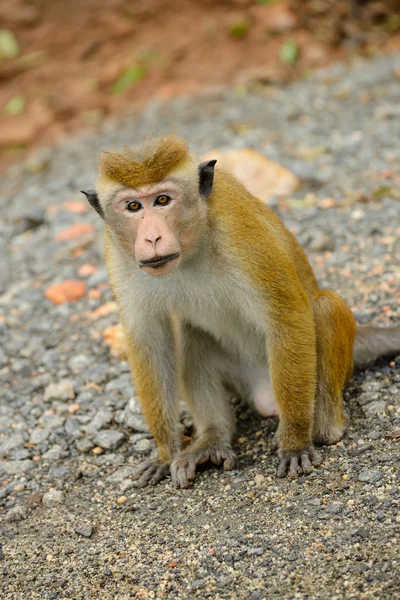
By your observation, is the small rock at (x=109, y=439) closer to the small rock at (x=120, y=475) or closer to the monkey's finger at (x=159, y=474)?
the small rock at (x=120, y=475)

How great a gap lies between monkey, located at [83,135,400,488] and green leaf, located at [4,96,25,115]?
760cm

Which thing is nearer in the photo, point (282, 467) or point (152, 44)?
point (282, 467)

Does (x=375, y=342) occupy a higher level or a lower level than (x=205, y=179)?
lower

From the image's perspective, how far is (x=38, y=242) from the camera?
8656 millimetres

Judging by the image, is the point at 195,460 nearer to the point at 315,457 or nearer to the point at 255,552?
the point at 315,457

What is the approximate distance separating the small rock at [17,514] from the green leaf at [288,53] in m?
8.74

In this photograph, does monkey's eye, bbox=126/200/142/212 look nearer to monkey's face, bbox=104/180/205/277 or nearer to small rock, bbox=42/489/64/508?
monkey's face, bbox=104/180/205/277

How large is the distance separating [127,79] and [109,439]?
7.88 meters

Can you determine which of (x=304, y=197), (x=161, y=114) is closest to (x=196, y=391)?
(x=304, y=197)

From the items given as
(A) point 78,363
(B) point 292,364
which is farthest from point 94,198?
(A) point 78,363

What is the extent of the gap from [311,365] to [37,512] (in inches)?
76.2

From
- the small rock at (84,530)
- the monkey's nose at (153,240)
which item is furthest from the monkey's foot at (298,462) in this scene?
the monkey's nose at (153,240)

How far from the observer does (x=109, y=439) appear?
18.1 ft

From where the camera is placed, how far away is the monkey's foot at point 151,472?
503 cm
